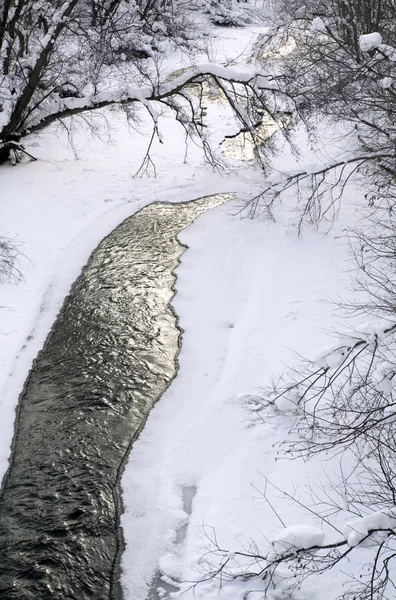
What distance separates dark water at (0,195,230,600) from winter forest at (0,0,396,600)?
0.02m

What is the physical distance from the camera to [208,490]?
7012 mm

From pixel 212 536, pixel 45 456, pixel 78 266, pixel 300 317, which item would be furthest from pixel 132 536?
pixel 78 266

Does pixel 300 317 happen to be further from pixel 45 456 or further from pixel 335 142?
pixel 335 142

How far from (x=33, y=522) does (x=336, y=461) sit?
303 centimetres

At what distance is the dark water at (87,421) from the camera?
20.1ft

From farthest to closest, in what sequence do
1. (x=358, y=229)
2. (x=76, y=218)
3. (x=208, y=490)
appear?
1. (x=76, y=218)
2. (x=358, y=229)
3. (x=208, y=490)

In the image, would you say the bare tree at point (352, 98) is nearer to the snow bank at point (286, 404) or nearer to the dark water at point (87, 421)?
the dark water at point (87, 421)

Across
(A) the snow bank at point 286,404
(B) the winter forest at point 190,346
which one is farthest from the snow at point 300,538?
(A) the snow bank at point 286,404

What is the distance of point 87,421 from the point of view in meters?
7.91

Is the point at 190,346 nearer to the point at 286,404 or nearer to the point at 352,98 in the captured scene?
the point at 286,404

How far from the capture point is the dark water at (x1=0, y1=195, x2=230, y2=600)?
6.14 meters

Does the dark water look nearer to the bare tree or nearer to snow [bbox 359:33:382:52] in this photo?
the bare tree

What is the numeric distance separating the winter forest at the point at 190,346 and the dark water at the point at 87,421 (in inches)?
1.0

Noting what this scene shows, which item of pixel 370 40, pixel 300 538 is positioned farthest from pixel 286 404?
pixel 370 40
